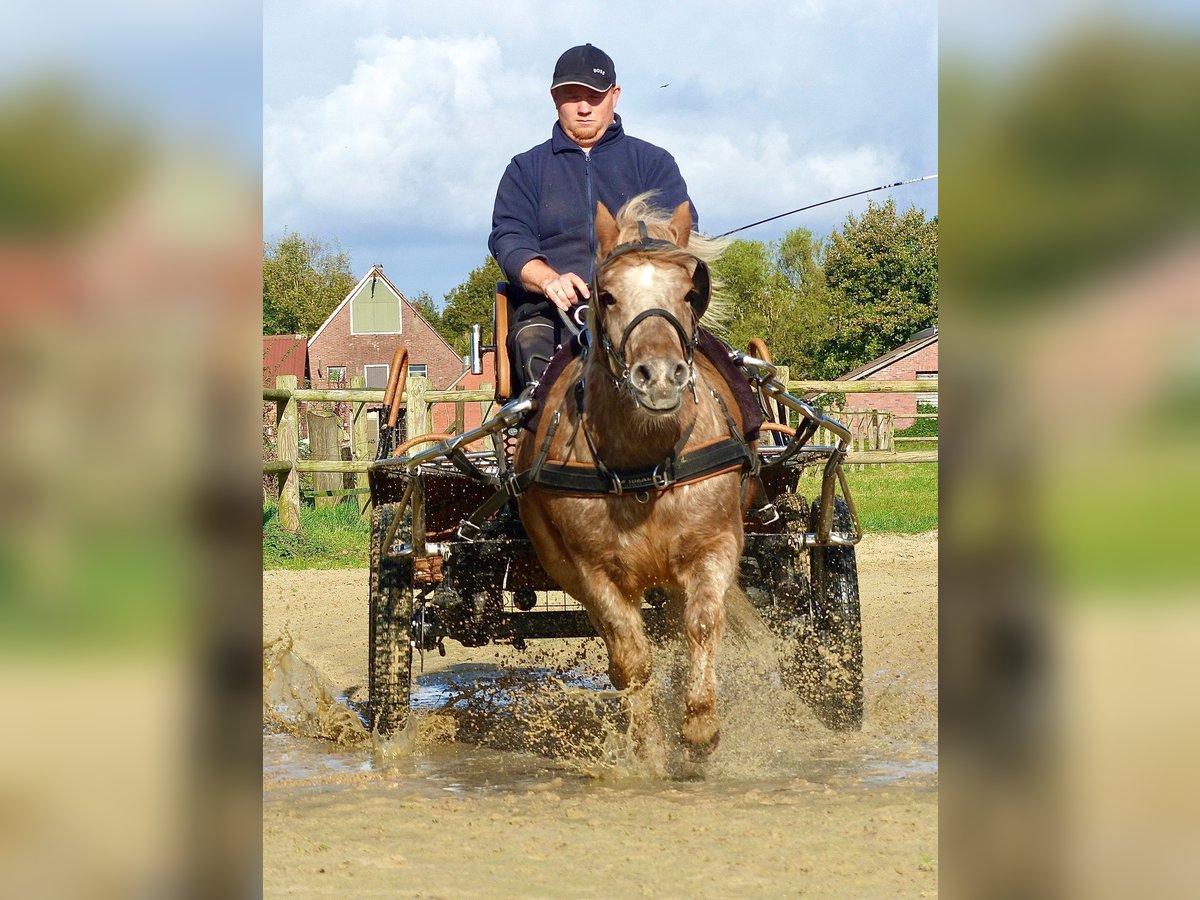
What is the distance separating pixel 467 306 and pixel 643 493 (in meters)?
62.5

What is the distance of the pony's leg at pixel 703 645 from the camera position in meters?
4.02

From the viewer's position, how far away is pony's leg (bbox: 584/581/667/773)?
13.9ft

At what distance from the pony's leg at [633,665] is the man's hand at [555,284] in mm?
1120

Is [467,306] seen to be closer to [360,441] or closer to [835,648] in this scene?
[360,441]

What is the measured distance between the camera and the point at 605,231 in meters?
4.27

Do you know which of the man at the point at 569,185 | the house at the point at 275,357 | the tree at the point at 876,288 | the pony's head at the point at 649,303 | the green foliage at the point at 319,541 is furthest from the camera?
the tree at the point at 876,288

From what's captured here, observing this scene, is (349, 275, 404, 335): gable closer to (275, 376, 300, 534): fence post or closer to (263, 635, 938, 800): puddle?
(275, 376, 300, 534): fence post

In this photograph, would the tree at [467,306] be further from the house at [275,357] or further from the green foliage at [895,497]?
the green foliage at [895,497]

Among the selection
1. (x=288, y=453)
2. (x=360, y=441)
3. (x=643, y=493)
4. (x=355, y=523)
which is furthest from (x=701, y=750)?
(x=360, y=441)
